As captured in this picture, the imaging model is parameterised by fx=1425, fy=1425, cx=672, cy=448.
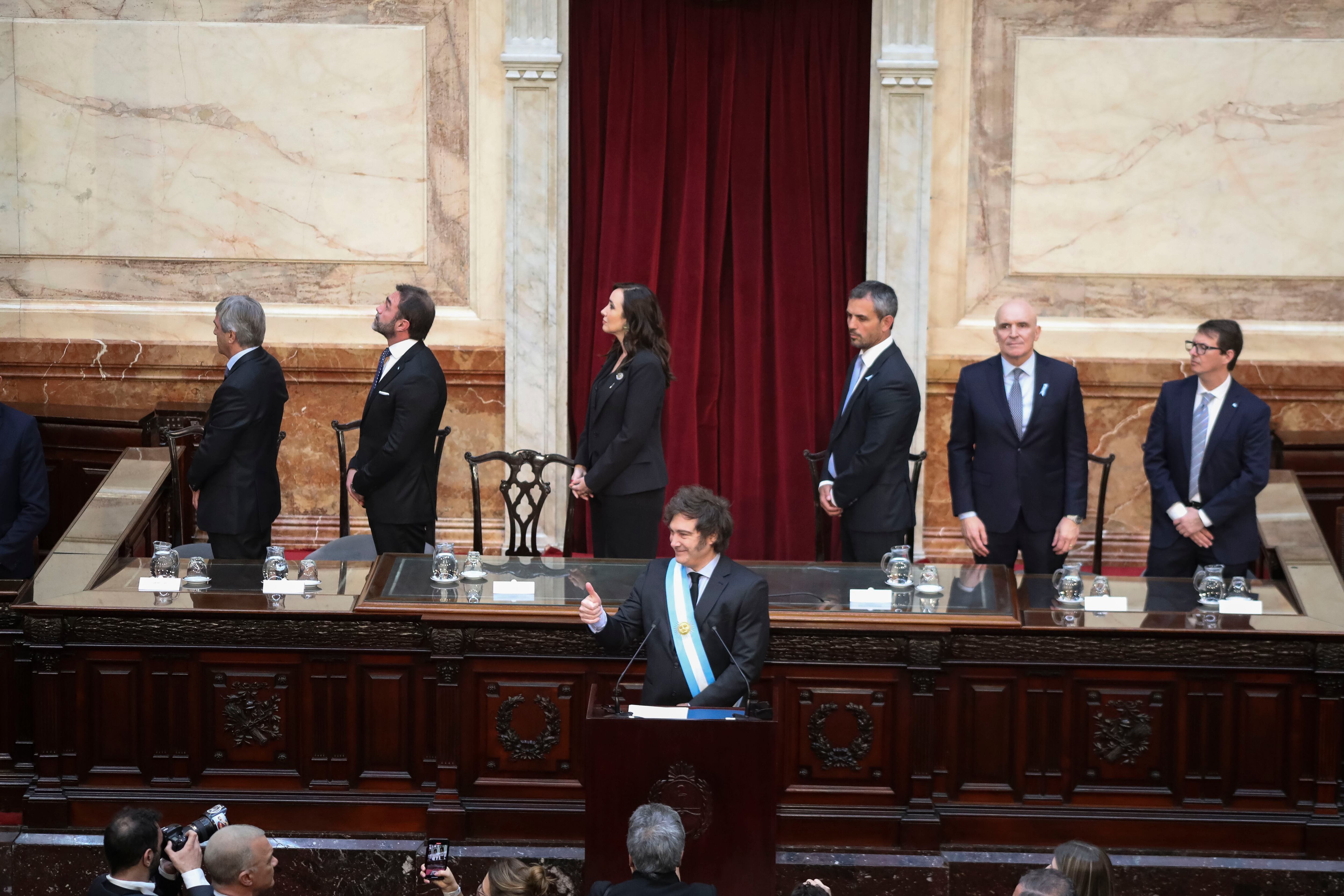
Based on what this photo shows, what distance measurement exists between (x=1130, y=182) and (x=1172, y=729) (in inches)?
136

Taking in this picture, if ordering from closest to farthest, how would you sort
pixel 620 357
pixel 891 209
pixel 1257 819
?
pixel 1257 819 → pixel 620 357 → pixel 891 209

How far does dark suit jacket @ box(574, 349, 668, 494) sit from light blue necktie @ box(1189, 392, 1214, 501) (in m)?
1.86

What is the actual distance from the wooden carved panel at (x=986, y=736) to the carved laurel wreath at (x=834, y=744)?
0.28 metres

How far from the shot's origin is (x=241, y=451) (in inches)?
198

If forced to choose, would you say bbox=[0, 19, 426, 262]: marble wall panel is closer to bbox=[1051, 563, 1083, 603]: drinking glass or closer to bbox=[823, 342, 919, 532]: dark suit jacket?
bbox=[823, 342, 919, 532]: dark suit jacket

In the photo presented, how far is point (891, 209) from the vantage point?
6832mm

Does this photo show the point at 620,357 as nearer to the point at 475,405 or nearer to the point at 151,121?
the point at 475,405

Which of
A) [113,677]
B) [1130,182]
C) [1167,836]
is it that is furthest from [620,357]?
[1130,182]

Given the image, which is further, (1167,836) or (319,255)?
(319,255)

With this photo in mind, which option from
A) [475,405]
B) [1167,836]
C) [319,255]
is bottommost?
[1167,836]

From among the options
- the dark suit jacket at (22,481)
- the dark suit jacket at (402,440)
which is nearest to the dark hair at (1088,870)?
the dark suit jacket at (402,440)

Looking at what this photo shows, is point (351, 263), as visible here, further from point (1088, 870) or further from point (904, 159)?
point (1088, 870)

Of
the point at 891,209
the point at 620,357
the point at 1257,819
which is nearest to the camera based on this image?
the point at 1257,819

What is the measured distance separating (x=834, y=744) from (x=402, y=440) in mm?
1954
